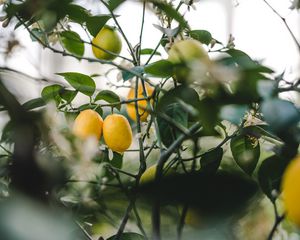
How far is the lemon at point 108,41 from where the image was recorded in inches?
29.8

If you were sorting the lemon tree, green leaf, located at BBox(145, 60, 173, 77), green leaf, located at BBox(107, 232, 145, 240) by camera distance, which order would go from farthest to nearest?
1. green leaf, located at BBox(107, 232, 145, 240)
2. green leaf, located at BBox(145, 60, 173, 77)
3. the lemon tree

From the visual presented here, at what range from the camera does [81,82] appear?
0.70 metres

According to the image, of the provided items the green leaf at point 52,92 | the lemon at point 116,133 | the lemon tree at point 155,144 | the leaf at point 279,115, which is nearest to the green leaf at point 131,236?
the lemon tree at point 155,144

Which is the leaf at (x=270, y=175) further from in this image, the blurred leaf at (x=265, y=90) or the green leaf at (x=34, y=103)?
the green leaf at (x=34, y=103)

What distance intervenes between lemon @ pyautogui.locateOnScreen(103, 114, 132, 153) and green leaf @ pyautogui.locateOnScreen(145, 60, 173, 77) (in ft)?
0.52

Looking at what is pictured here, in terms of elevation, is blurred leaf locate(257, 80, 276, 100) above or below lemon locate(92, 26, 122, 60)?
above

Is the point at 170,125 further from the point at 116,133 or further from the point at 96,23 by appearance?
the point at 96,23

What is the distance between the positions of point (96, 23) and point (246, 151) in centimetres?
29

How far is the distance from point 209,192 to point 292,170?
94mm

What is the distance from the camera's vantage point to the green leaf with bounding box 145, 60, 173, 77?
50cm

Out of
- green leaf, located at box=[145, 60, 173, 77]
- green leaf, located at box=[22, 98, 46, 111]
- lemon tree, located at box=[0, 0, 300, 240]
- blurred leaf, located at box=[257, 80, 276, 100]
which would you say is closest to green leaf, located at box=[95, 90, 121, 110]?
lemon tree, located at box=[0, 0, 300, 240]

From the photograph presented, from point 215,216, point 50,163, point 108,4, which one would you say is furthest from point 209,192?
point 108,4

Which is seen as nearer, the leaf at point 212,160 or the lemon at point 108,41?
the leaf at point 212,160

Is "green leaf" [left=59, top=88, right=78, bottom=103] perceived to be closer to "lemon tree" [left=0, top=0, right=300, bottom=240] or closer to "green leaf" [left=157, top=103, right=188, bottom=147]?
"lemon tree" [left=0, top=0, right=300, bottom=240]
